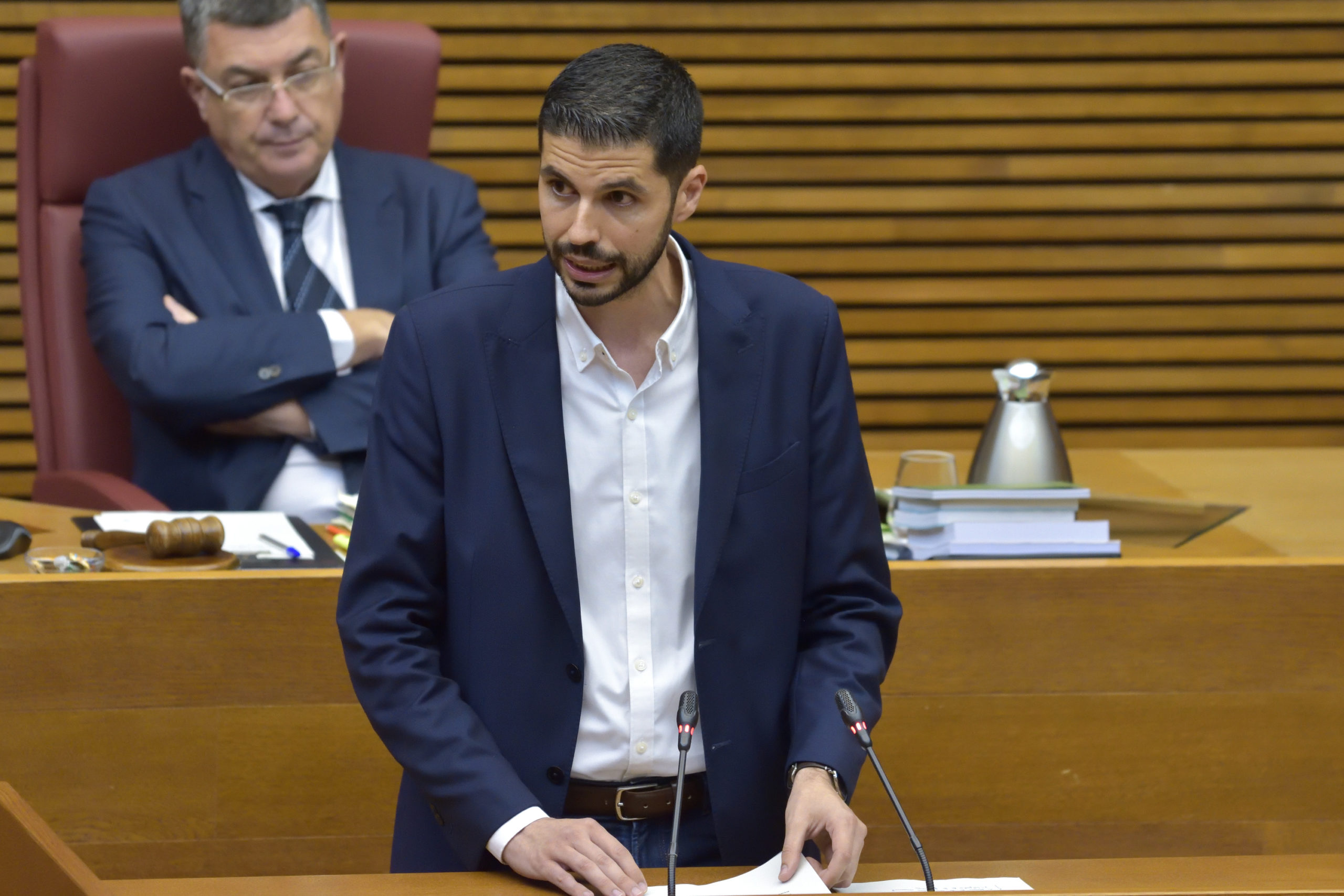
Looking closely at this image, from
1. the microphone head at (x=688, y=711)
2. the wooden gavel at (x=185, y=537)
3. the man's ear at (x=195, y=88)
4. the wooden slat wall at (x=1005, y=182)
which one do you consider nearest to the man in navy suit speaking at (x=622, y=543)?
the microphone head at (x=688, y=711)

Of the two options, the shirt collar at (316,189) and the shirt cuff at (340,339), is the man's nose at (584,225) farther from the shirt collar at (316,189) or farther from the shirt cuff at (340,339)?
the shirt collar at (316,189)

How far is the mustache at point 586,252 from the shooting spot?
4.58 feet

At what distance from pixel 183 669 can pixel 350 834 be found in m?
0.33

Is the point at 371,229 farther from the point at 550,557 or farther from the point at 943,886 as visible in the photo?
the point at 943,886

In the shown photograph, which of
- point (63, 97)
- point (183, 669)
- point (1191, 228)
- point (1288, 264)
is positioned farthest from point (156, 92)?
point (1288, 264)

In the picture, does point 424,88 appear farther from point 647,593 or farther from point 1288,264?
point 1288,264

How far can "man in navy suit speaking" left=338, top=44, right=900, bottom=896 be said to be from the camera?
143 cm

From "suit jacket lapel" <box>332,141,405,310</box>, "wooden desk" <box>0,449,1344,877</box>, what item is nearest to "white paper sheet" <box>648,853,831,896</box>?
"wooden desk" <box>0,449,1344,877</box>

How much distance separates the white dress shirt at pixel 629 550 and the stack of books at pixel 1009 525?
71 cm

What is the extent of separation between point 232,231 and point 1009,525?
1.60 metres

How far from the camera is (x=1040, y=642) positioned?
2078 millimetres

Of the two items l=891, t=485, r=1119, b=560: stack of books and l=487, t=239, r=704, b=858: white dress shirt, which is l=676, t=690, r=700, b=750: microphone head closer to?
l=487, t=239, r=704, b=858: white dress shirt

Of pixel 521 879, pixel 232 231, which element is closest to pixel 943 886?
pixel 521 879

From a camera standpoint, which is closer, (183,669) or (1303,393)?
(183,669)
